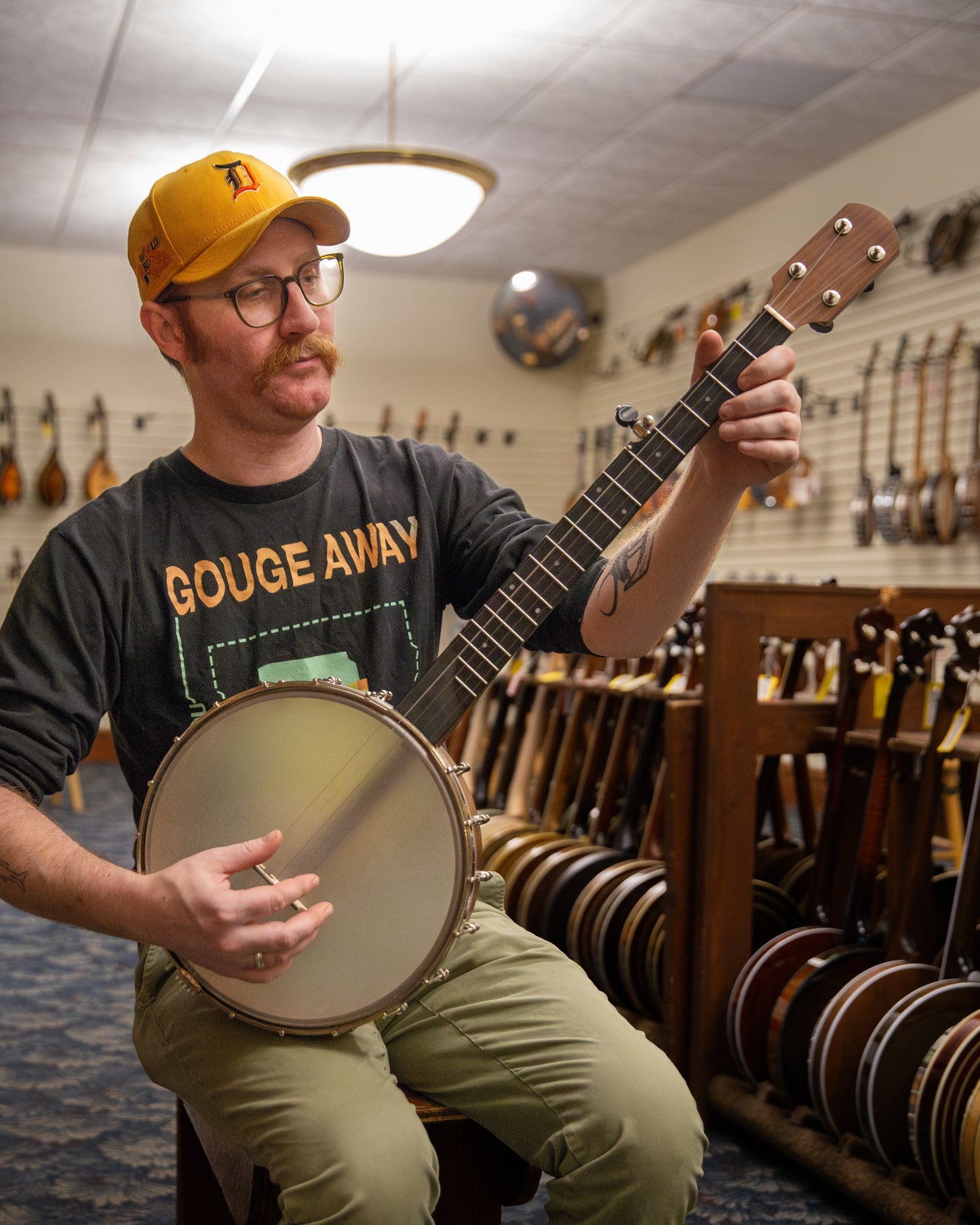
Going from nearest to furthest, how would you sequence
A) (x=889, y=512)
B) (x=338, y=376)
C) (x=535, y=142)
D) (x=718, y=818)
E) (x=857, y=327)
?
1. (x=718, y=818)
2. (x=889, y=512)
3. (x=535, y=142)
4. (x=857, y=327)
5. (x=338, y=376)

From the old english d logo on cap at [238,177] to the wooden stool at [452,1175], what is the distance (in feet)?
3.66

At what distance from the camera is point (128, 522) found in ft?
5.19

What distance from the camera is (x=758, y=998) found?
2.58 m

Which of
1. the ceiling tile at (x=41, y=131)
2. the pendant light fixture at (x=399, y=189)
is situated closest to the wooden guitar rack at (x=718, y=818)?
the pendant light fixture at (x=399, y=189)

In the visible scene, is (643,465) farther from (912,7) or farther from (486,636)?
(912,7)

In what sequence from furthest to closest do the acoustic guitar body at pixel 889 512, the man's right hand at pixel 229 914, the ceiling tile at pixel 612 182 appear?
1. the ceiling tile at pixel 612 182
2. the acoustic guitar body at pixel 889 512
3. the man's right hand at pixel 229 914

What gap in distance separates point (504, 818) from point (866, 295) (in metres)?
3.75

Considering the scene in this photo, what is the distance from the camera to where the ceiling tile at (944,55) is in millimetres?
5105

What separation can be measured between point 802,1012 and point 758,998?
0.11 metres

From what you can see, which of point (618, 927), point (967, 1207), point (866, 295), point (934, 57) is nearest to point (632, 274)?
point (866, 295)

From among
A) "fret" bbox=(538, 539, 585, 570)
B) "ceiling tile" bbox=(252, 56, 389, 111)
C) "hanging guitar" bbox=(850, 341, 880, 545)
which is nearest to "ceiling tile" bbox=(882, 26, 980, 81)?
"hanging guitar" bbox=(850, 341, 880, 545)

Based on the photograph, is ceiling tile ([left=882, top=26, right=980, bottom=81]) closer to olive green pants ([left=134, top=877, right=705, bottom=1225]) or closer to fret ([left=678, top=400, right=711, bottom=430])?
fret ([left=678, top=400, right=711, bottom=430])

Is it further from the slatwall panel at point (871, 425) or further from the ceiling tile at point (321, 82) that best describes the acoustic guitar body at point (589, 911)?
the ceiling tile at point (321, 82)

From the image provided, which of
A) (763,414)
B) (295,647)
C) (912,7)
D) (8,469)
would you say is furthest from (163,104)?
(763,414)
